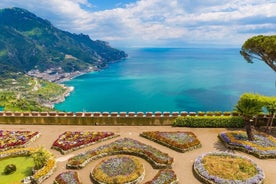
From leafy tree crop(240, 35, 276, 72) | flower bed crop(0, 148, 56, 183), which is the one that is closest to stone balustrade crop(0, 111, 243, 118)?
flower bed crop(0, 148, 56, 183)

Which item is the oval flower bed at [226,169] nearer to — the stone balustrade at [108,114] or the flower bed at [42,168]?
the stone balustrade at [108,114]

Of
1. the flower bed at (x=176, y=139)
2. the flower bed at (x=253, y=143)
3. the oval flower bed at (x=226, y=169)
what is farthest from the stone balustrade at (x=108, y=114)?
the oval flower bed at (x=226, y=169)

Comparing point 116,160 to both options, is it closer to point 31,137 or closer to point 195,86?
point 31,137

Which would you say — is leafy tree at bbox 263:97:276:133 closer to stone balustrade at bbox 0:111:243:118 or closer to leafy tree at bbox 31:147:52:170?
stone balustrade at bbox 0:111:243:118

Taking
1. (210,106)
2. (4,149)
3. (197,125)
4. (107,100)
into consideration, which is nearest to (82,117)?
(4,149)

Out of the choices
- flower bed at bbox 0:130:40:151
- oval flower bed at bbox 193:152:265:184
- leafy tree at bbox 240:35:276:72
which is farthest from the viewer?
leafy tree at bbox 240:35:276:72

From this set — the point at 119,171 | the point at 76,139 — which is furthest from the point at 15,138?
the point at 119,171
